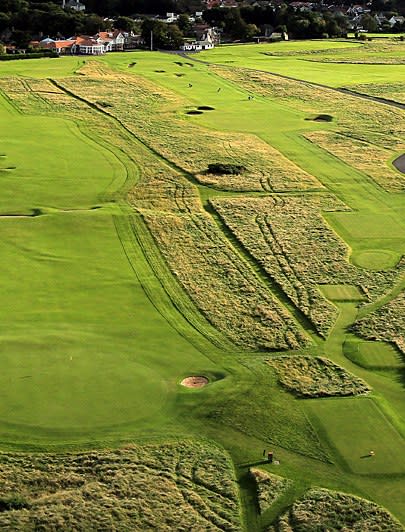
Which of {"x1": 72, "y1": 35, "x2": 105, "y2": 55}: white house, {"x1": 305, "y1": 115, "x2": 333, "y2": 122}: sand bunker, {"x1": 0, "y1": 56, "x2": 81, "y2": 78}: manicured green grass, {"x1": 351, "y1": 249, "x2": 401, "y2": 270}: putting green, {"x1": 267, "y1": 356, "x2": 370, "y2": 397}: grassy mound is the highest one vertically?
{"x1": 72, "y1": 35, "x2": 105, "y2": 55}: white house

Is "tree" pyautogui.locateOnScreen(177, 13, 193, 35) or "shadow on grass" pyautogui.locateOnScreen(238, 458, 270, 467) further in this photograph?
"tree" pyautogui.locateOnScreen(177, 13, 193, 35)

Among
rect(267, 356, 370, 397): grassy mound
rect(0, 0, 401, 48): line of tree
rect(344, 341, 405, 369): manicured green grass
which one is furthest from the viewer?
rect(0, 0, 401, 48): line of tree

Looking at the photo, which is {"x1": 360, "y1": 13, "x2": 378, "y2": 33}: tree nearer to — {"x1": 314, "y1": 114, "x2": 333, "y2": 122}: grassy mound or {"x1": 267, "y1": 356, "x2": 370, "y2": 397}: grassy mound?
{"x1": 314, "y1": 114, "x2": 333, "y2": 122}: grassy mound

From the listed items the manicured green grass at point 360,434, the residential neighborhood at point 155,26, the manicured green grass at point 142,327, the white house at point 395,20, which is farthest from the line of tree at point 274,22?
the manicured green grass at point 360,434

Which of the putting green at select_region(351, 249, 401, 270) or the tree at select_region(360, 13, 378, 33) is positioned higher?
the tree at select_region(360, 13, 378, 33)

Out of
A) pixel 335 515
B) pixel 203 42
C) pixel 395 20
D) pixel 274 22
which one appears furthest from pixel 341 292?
pixel 395 20

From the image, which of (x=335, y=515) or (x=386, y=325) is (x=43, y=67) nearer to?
(x=386, y=325)

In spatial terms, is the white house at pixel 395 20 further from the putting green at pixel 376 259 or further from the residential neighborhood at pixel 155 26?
the putting green at pixel 376 259

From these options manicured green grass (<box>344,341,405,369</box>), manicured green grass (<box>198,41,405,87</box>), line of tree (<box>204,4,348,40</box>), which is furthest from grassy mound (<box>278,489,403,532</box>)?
line of tree (<box>204,4,348,40</box>)
